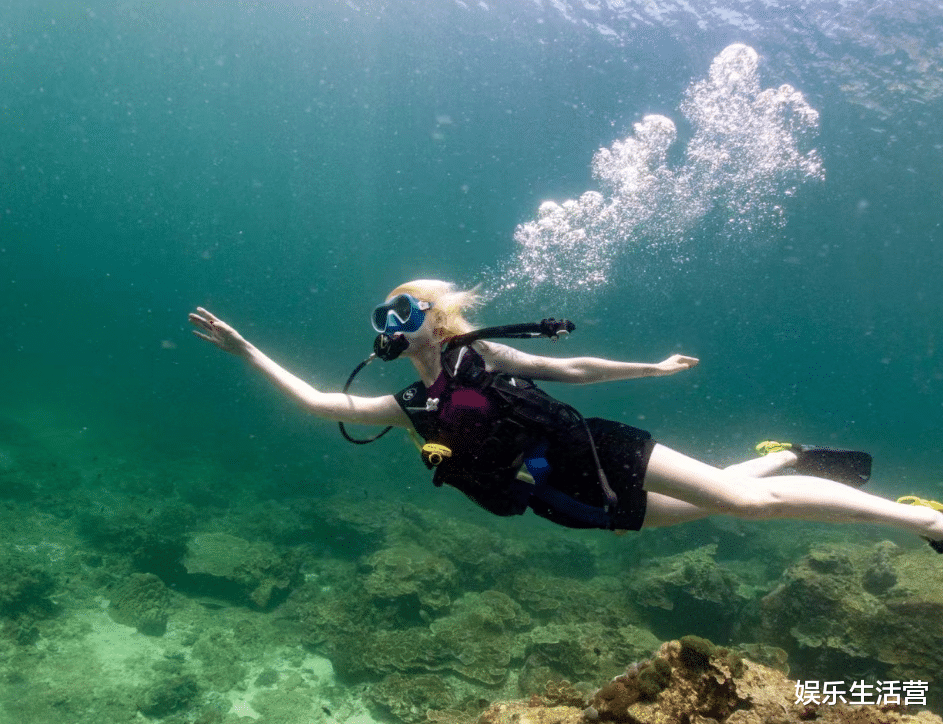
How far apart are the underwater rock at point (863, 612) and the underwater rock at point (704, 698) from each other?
4.83m

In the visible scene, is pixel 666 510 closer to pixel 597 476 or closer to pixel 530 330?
pixel 597 476

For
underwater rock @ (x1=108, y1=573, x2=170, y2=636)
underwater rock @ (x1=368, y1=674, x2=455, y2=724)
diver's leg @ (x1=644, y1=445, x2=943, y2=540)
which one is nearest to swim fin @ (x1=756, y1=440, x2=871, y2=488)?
diver's leg @ (x1=644, y1=445, x2=943, y2=540)

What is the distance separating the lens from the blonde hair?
10.7 ft

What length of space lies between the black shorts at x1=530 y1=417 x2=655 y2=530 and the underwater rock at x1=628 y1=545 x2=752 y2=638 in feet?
23.1

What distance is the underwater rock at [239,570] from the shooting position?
1009 centimetres

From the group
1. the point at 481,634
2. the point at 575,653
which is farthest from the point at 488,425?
the point at 481,634

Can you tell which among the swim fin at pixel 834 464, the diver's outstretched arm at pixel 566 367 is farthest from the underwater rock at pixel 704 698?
the swim fin at pixel 834 464

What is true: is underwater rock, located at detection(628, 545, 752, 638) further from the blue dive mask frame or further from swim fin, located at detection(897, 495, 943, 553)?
the blue dive mask frame

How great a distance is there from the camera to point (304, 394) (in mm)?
3225

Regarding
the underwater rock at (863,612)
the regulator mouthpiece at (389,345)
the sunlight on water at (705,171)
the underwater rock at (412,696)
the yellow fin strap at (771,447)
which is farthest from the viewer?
the sunlight on water at (705,171)

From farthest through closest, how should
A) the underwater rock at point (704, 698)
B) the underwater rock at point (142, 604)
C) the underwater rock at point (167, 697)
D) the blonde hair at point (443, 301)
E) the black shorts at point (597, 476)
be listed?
the underwater rock at point (142, 604) → the underwater rock at point (167, 697) → the blonde hair at point (443, 301) → the black shorts at point (597, 476) → the underwater rock at point (704, 698)

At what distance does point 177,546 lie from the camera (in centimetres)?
1119

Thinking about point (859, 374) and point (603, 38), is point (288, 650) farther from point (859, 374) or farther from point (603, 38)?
point (859, 374)

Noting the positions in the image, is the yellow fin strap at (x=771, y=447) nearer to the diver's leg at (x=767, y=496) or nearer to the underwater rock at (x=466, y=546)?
the diver's leg at (x=767, y=496)
